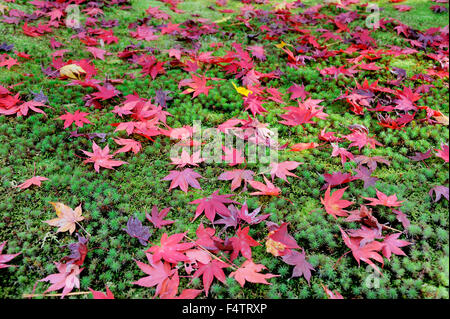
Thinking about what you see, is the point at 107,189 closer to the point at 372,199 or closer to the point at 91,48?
the point at 372,199

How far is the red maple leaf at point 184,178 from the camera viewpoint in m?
2.37

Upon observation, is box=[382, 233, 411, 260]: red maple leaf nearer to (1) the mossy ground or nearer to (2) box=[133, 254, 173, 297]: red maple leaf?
(1) the mossy ground

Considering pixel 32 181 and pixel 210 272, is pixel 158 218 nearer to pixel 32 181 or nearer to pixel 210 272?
pixel 210 272

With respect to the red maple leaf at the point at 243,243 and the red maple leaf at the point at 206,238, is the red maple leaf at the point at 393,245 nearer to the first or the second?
the red maple leaf at the point at 243,243

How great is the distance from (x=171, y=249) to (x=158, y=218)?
0.27m

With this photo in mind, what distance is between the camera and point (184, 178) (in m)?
2.42

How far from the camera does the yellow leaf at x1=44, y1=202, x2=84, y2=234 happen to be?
2064 mm

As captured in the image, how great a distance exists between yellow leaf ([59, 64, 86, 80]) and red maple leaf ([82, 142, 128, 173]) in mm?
1213

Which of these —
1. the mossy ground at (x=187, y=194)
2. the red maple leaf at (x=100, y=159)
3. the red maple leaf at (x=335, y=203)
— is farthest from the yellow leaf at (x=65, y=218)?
the red maple leaf at (x=335, y=203)

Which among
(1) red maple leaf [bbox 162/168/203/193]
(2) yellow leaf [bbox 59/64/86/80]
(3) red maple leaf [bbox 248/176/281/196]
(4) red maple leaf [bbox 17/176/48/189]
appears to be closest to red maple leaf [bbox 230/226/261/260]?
(3) red maple leaf [bbox 248/176/281/196]

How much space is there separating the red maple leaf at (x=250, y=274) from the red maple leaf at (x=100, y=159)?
4.30 ft

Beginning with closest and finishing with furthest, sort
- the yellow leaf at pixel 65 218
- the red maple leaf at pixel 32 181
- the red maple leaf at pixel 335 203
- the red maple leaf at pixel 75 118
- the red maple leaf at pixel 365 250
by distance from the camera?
the red maple leaf at pixel 365 250, the yellow leaf at pixel 65 218, the red maple leaf at pixel 335 203, the red maple leaf at pixel 32 181, the red maple leaf at pixel 75 118

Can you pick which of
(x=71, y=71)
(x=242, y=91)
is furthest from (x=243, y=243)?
(x=71, y=71)
